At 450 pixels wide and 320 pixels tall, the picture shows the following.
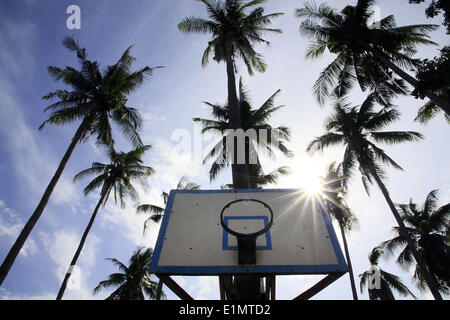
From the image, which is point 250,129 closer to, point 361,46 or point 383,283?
point 361,46

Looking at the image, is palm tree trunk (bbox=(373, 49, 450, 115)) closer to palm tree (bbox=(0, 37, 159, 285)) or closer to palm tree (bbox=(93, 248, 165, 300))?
palm tree (bbox=(0, 37, 159, 285))

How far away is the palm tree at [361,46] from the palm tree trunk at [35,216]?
11011 millimetres

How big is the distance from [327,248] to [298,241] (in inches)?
14.9

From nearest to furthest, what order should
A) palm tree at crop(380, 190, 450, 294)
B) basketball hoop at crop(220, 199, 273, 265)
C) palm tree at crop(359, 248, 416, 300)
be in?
basketball hoop at crop(220, 199, 273, 265)
palm tree at crop(380, 190, 450, 294)
palm tree at crop(359, 248, 416, 300)

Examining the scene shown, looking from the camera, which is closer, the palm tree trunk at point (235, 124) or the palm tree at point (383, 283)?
the palm tree trunk at point (235, 124)

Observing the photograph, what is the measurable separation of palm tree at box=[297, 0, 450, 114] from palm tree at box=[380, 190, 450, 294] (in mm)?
8873

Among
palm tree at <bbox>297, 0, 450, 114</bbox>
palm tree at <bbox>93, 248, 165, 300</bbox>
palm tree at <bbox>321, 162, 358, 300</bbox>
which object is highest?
palm tree at <bbox>297, 0, 450, 114</bbox>

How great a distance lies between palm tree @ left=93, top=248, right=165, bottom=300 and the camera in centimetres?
1609

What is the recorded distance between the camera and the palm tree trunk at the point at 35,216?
21.3ft

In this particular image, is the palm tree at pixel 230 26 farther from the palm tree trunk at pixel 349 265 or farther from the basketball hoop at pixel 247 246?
the palm tree trunk at pixel 349 265

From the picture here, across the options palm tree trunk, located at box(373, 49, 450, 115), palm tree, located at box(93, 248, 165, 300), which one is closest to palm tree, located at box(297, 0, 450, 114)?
palm tree trunk, located at box(373, 49, 450, 115)

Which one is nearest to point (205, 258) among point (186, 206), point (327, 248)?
point (186, 206)

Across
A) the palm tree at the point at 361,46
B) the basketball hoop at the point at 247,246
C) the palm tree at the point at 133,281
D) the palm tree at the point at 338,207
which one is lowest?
the basketball hoop at the point at 247,246

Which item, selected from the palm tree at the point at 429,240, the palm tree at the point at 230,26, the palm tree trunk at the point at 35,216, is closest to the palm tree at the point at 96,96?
the palm tree trunk at the point at 35,216
